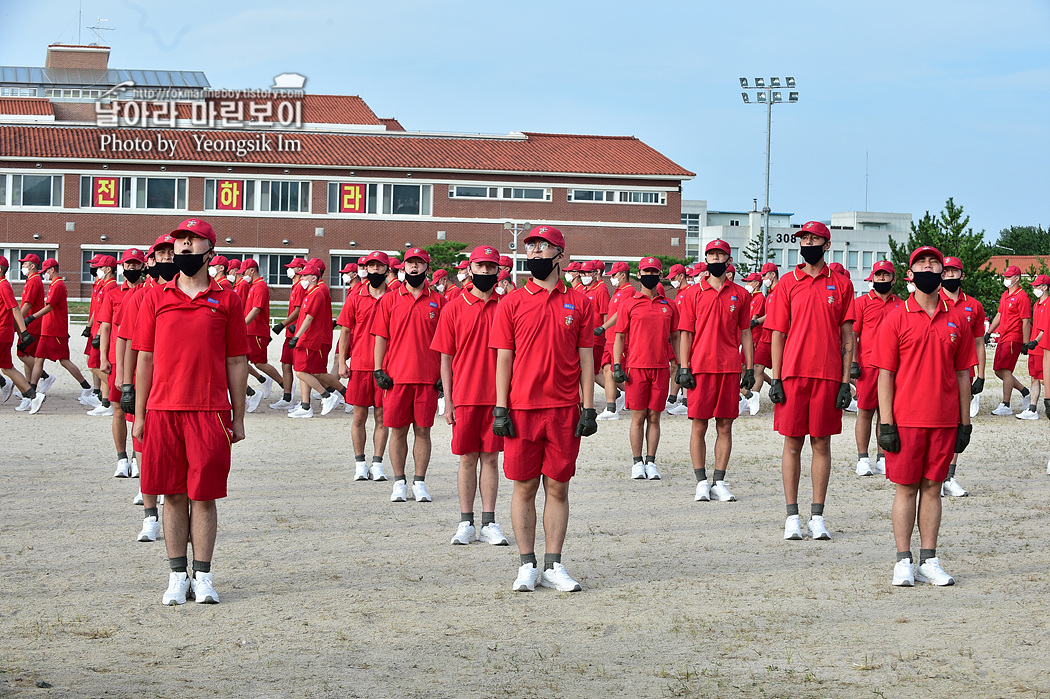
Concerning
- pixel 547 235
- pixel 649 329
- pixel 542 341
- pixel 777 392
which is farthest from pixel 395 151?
pixel 542 341

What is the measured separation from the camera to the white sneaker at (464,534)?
8.80m

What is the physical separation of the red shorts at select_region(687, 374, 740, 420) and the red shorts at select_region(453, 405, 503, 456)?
9.38 ft

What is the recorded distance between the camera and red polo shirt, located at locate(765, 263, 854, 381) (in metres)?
9.08

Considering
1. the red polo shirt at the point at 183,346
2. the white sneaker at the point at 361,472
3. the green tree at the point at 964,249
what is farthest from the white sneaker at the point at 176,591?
the green tree at the point at 964,249

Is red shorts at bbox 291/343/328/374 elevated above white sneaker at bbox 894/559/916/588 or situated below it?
above

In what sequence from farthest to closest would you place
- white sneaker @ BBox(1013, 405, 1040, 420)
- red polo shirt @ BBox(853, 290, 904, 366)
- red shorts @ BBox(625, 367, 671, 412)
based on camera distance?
white sneaker @ BBox(1013, 405, 1040, 420) → red polo shirt @ BBox(853, 290, 904, 366) → red shorts @ BBox(625, 367, 671, 412)

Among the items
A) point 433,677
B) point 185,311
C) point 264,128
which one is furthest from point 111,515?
point 264,128

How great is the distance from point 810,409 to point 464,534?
2.88 m

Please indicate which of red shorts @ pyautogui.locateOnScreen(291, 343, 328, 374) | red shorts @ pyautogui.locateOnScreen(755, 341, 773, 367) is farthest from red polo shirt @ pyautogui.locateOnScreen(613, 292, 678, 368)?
red shorts @ pyautogui.locateOnScreen(755, 341, 773, 367)

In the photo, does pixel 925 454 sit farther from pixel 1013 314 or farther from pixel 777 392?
pixel 1013 314

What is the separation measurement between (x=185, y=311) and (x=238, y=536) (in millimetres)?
2676

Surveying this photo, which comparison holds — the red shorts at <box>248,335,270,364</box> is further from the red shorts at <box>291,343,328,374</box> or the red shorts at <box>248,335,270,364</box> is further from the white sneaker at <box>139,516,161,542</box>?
the white sneaker at <box>139,516,161,542</box>

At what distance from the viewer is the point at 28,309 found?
57.5ft

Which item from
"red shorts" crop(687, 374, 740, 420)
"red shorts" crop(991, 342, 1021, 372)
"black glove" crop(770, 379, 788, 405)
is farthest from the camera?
"red shorts" crop(991, 342, 1021, 372)
